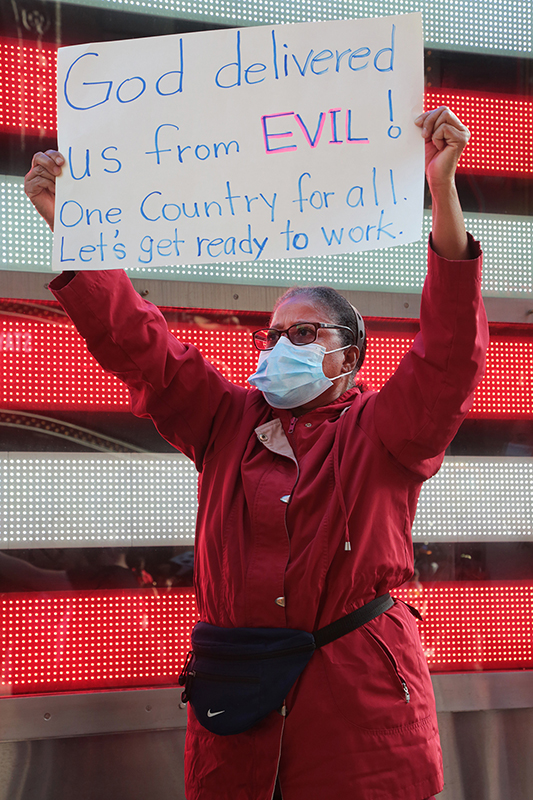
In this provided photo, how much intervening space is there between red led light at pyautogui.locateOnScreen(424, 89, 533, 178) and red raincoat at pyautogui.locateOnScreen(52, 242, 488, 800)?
1340 mm

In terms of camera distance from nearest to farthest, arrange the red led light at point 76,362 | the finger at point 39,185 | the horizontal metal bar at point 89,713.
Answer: the finger at point 39,185 < the horizontal metal bar at point 89,713 < the red led light at point 76,362

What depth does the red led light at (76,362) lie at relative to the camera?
84.4 inches

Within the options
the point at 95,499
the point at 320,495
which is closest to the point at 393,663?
the point at 320,495

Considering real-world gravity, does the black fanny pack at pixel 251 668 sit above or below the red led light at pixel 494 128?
below

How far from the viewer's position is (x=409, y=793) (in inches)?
55.1

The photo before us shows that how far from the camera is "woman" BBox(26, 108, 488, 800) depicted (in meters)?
1.40

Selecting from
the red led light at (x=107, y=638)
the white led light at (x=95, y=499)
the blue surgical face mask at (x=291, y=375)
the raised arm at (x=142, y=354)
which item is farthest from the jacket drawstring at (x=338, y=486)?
the red led light at (x=107, y=638)

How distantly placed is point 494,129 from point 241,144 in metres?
1.38

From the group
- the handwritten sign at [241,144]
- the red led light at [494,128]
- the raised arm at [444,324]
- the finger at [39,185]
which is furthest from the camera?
the red led light at [494,128]

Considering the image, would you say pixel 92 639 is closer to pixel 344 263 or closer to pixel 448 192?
pixel 344 263

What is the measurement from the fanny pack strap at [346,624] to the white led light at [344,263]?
3.75ft

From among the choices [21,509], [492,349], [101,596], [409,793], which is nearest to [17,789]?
[101,596]

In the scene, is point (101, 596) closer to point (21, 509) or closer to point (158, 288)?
point (21, 509)

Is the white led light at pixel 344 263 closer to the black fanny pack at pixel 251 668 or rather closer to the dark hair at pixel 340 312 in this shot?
the dark hair at pixel 340 312
